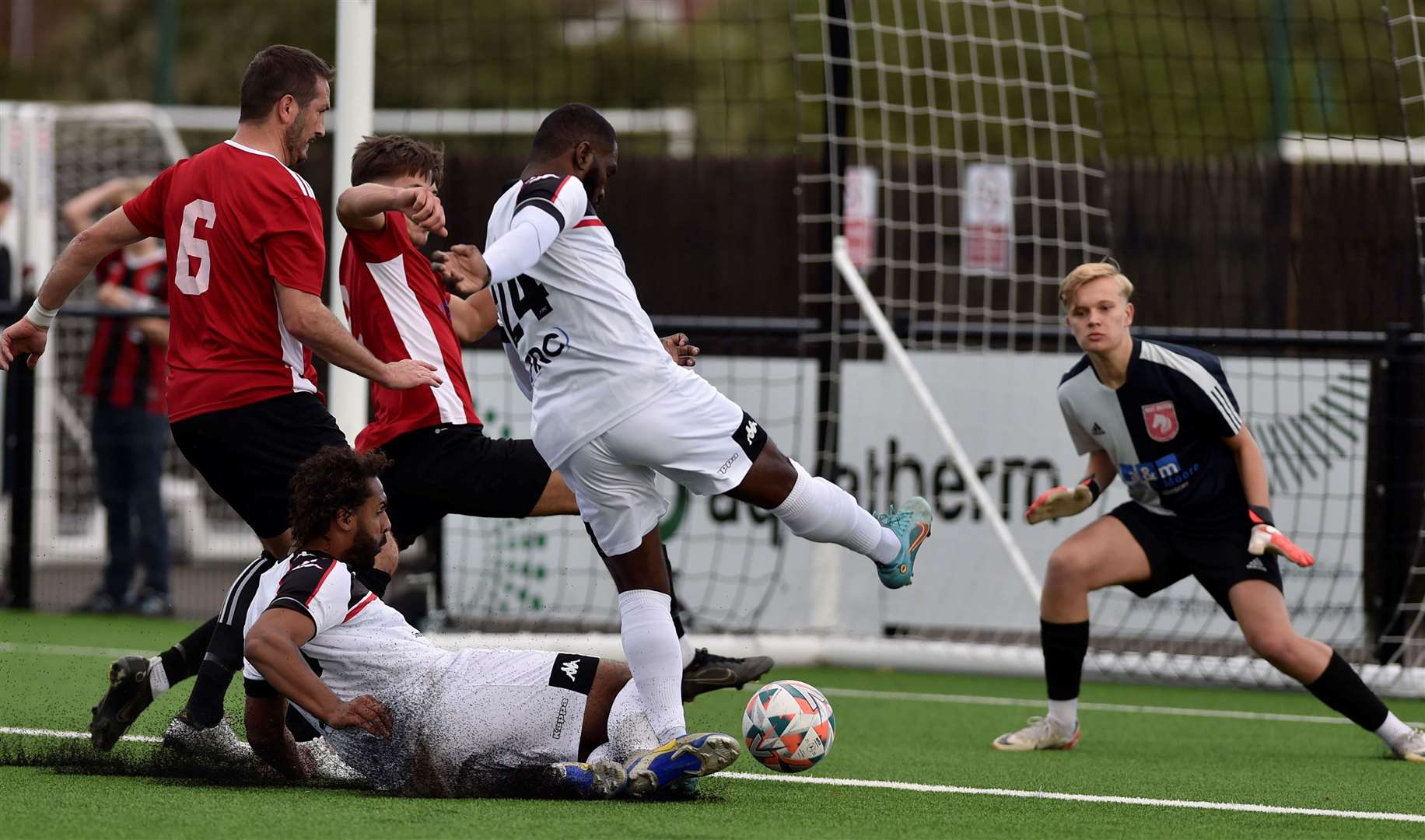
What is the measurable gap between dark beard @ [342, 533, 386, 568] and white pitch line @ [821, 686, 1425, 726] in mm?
3462

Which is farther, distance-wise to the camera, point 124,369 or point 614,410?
point 124,369

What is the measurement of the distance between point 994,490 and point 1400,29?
329 cm

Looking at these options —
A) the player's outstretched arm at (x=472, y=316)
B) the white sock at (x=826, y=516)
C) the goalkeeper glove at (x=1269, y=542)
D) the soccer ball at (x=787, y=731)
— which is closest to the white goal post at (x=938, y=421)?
the goalkeeper glove at (x=1269, y=542)

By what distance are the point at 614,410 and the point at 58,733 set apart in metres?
2.42

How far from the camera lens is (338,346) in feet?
17.6

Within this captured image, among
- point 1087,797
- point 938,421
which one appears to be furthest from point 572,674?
point 938,421

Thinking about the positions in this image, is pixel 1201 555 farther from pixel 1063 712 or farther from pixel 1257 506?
pixel 1063 712

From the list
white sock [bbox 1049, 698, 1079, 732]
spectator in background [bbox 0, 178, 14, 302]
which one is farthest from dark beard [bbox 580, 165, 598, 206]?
spectator in background [bbox 0, 178, 14, 302]

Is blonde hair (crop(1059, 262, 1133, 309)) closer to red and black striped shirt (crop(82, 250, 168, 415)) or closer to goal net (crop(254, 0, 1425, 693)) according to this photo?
goal net (crop(254, 0, 1425, 693))

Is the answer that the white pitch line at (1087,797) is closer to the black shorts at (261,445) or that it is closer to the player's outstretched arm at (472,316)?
the black shorts at (261,445)

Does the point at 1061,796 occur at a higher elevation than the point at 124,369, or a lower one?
lower

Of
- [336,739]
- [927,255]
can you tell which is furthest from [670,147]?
[336,739]

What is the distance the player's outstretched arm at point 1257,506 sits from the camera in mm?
6016

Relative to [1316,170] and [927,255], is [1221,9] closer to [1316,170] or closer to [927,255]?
[927,255]
